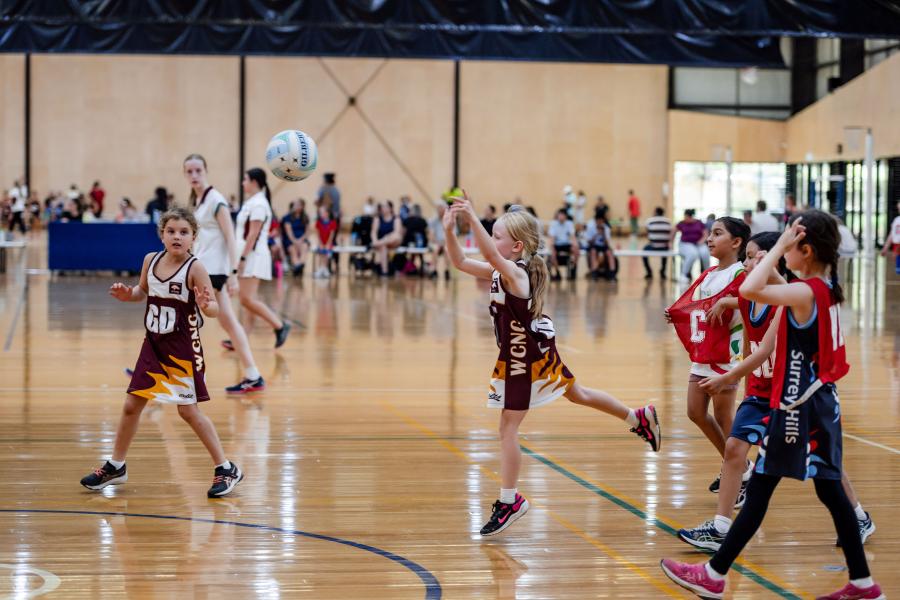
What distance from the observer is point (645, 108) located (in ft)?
146

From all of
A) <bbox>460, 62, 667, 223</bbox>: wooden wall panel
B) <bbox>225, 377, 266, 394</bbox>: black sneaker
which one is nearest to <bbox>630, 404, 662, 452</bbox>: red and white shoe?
<bbox>225, 377, 266, 394</bbox>: black sneaker

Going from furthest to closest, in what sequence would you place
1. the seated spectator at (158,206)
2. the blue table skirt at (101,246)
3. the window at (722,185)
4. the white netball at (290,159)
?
the window at (722,185) < the seated spectator at (158,206) < the blue table skirt at (101,246) < the white netball at (290,159)

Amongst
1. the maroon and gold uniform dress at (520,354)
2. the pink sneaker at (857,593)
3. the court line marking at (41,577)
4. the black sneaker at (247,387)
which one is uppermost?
the maroon and gold uniform dress at (520,354)

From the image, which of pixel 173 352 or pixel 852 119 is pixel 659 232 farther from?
pixel 173 352

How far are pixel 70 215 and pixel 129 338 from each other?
553 inches

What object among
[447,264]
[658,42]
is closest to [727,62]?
[658,42]

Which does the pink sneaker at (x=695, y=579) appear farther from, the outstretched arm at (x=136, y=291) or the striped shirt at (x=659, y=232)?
the striped shirt at (x=659, y=232)

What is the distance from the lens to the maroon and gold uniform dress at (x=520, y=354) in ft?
19.0

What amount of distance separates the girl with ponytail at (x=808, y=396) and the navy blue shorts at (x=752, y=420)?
672mm

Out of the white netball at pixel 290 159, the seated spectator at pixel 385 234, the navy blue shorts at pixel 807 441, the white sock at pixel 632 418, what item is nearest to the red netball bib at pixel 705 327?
the white sock at pixel 632 418

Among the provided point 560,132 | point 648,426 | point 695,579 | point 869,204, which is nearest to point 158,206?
point 869,204

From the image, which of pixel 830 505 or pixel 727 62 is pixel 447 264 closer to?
pixel 727 62

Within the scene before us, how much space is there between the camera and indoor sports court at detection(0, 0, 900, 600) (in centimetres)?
509

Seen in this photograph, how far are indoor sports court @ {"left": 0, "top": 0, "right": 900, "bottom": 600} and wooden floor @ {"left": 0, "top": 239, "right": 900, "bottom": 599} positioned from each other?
0.03m
